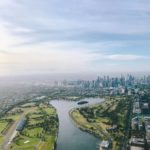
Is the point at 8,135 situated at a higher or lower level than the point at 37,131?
lower

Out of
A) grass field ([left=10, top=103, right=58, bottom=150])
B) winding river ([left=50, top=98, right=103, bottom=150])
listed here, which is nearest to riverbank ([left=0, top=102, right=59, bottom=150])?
grass field ([left=10, top=103, right=58, bottom=150])

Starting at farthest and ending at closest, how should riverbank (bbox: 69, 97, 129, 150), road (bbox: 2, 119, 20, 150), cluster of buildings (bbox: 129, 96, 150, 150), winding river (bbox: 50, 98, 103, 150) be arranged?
riverbank (bbox: 69, 97, 129, 150) → road (bbox: 2, 119, 20, 150) → winding river (bbox: 50, 98, 103, 150) → cluster of buildings (bbox: 129, 96, 150, 150)

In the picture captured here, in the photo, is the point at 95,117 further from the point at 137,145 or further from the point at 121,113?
the point at 137,145

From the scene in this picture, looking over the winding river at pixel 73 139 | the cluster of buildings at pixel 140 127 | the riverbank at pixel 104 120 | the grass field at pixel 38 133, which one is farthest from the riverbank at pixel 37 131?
the cluster of buildings at pixel 140 127

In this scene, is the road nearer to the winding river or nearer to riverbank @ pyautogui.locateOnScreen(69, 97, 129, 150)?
the winding river

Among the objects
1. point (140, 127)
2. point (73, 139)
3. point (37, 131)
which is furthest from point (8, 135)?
point (140, 127)

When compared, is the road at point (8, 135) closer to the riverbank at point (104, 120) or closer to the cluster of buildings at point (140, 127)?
the riverbank at point (104, 120)

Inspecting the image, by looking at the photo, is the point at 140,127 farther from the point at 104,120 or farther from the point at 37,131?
the point at 37,131
